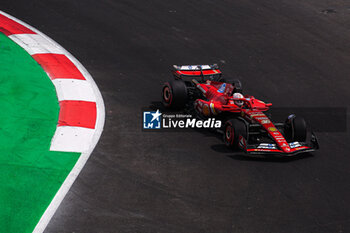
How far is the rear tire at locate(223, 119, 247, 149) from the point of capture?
8133mm

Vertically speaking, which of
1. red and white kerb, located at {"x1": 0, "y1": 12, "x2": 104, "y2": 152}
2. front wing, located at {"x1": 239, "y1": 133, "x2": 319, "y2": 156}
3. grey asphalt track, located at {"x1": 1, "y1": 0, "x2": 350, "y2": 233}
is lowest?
red and white kerb, located at {"x1": 0, "y1": 12, "x2": 104, "y2": 152}

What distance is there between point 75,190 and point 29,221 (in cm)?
86

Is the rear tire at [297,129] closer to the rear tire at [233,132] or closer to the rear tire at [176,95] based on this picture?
the rear tire at [233,132]

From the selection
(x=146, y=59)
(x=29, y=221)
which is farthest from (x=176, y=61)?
(x=29, y=221)

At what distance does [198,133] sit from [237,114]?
0.74 metres

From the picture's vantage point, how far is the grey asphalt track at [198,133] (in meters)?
6.48

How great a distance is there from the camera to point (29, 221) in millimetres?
6094

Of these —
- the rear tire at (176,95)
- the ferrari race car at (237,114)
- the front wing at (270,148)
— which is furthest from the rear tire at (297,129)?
the rear tire at (176,95)

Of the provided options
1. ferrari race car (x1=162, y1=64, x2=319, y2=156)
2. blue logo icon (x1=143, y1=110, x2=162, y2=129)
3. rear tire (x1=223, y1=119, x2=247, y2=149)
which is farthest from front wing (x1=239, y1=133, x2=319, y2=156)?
blue logo icon (x1=143, y1=110, x2=162, y2=129)

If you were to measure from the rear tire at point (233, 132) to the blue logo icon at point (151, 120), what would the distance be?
122cm

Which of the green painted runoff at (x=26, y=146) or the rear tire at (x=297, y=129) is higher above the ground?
the rear tire at (x=297, y=129)

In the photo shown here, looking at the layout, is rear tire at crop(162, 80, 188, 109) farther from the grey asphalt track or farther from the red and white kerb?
the red and white kerb

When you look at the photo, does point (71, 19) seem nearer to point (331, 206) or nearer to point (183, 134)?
point (183, 134)

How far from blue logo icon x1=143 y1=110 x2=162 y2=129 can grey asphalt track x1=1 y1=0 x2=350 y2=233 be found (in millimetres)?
124
